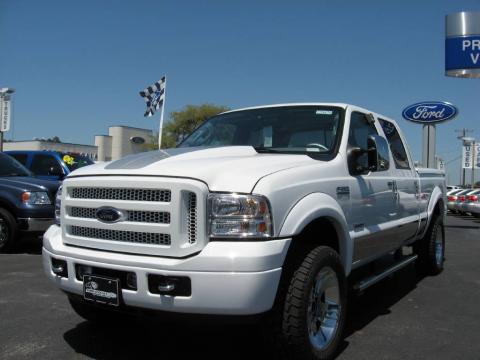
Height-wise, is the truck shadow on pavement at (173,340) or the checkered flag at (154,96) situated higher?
the checkered flag at (154,96)

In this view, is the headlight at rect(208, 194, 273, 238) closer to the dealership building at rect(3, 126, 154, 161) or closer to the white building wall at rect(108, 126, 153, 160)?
the dealership building at rect(3, 126, 154, 161)

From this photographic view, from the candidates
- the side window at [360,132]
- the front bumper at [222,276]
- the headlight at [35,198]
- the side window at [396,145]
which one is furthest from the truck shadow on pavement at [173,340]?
the headlight at [35,198]

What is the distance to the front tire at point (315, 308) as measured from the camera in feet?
9.82

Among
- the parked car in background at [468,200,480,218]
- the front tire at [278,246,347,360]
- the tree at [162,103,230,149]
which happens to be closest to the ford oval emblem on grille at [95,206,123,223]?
the front tire at [278,246,347,360]

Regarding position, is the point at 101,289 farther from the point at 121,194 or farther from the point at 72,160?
the point at 72,160

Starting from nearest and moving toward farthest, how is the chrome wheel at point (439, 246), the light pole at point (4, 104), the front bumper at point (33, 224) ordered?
1. the chrome wheel at point (439, 246)
2. the front bumper at point (33, 224)
3. the light pole at point (4, 104)

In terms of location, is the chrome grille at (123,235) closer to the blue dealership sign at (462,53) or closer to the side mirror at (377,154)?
the side mirror at (377,154)

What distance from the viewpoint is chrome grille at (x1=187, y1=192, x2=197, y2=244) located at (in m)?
2.89

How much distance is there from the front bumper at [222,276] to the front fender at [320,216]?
115mm

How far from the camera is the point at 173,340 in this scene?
385cm

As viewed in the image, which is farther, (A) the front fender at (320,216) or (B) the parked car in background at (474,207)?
(B) the parked car in background at (474,207)

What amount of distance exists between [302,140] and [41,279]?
11.8 ft

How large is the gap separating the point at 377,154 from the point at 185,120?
38293 mm

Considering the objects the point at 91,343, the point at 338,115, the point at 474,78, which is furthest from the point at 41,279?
the point at 474,78
